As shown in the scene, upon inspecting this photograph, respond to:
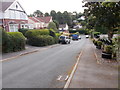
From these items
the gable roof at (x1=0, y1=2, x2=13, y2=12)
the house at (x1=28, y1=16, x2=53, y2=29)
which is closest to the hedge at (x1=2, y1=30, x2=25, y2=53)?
the gable roof at (x1=0, y1=2, x2=13, y2=12)

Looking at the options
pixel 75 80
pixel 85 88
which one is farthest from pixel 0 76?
pixel 85 88

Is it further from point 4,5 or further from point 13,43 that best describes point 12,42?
point 4,5

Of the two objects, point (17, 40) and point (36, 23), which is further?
point (36, 23)

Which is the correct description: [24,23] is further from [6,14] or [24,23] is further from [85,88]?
[85,88]

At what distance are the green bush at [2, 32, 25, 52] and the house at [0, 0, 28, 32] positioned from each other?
575 inches

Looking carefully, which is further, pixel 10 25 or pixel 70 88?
pixel 10 25

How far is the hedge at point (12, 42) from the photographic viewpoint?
53.5 feet

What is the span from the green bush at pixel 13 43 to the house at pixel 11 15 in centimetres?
1461

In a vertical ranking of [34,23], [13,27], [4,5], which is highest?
[4,5]

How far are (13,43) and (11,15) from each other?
18350 millimetres

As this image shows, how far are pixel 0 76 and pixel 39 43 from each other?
1786 centimetres

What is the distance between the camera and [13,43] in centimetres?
1756

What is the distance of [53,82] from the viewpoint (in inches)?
272

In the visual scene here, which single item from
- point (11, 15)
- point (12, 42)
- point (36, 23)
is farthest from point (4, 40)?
point (36, 23)
